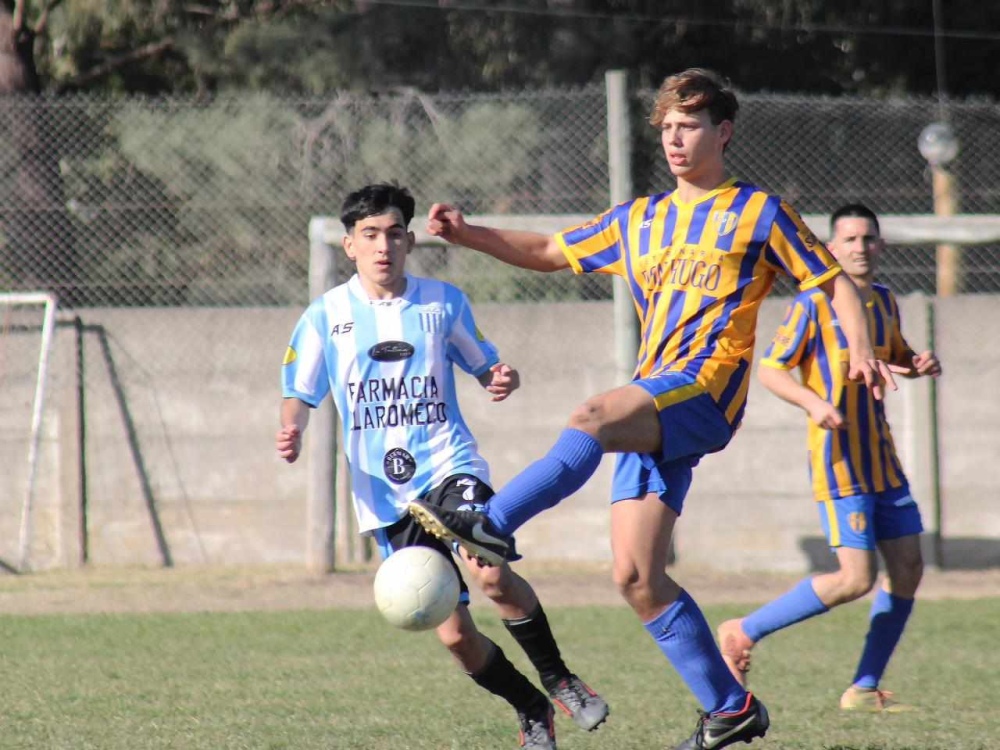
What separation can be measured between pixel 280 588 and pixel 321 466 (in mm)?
892

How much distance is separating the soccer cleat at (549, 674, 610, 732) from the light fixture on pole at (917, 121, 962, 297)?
664cm

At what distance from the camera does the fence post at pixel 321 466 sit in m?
10.2

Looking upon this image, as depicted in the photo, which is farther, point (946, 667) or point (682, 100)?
point (946, 667)

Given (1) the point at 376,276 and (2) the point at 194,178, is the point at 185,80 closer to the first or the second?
(2) the point at 194,178

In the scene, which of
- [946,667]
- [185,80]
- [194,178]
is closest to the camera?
[946,667]

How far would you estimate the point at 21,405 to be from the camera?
10781 millimetres

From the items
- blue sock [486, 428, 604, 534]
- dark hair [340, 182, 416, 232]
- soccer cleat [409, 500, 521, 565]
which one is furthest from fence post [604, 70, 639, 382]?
soccer cleat [409, 500, 521, 565]

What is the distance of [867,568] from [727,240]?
6.64ft

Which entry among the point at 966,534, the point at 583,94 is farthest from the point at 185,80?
the point at 966,534

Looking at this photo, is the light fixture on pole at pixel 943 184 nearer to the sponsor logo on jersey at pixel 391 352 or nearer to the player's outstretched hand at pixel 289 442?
the sponsor logo on jersey at pixel 391 352

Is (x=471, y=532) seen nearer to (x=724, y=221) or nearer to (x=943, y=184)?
(x=724, y=221)

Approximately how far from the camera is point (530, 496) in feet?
13.8

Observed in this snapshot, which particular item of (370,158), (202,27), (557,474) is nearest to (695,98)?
(557,474)

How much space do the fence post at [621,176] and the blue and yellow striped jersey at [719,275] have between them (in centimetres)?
560
